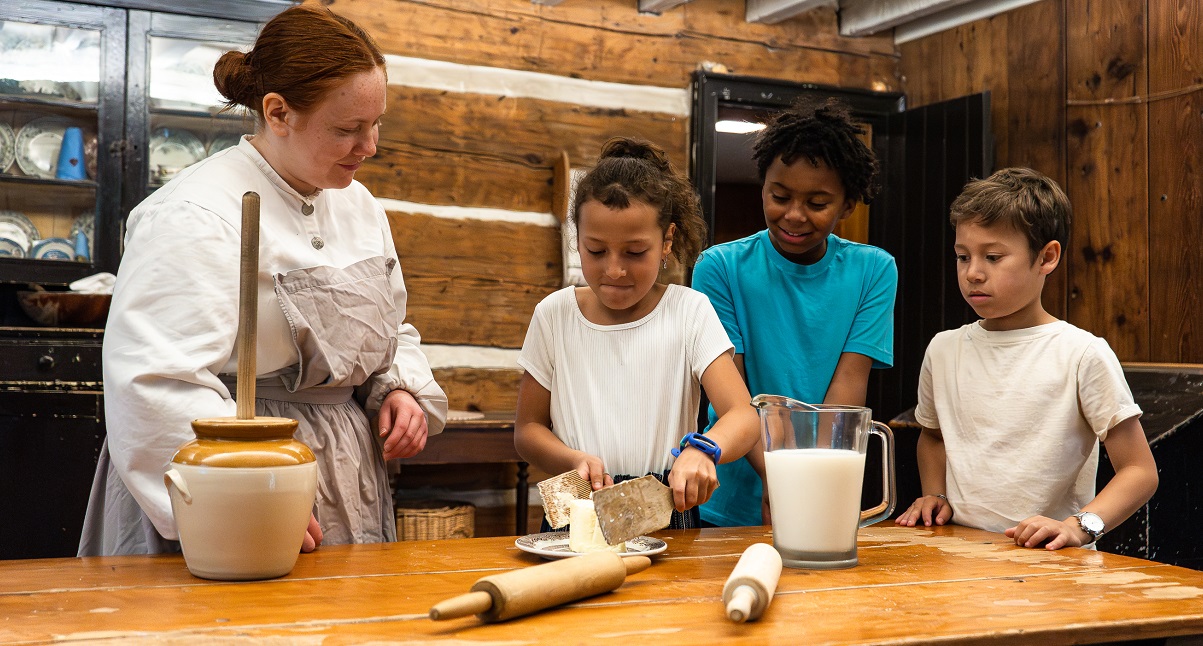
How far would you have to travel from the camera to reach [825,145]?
2.01m

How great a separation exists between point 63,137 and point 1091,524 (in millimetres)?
3683

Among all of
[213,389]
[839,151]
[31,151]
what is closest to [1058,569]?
[839,151]

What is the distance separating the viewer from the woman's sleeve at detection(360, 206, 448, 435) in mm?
1684

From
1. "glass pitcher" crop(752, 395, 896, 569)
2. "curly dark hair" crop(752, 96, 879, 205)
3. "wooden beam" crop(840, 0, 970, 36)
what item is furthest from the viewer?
"wooden beam" crop(840, 0, 970, 36)

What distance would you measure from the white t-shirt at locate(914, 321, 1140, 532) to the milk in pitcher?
1.77 feet

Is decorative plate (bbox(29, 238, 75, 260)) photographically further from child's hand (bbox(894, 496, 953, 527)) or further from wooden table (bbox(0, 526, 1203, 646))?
child's hand (bbox(894, 496, 953, 527))

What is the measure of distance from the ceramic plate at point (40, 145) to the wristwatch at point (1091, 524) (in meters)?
3.64

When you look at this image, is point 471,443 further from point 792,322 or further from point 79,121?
point 792,322

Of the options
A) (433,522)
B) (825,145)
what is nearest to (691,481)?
(825,145)

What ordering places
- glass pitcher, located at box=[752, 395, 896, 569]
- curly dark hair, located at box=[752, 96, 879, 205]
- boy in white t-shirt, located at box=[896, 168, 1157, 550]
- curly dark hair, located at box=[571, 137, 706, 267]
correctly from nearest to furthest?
glass pitcher, located at box=[752, 395, 896, 569] → boy in white t-shirt, located at box=[896, 168, 1157, 550] → curly dark hair, located at box=[571, 137, 706, 267] → curly dark hair, located at box=[752, 96, 879, 205]

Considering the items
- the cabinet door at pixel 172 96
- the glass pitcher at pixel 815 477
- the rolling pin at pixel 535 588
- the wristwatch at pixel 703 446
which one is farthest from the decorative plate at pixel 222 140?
the rolling pin at pixel 535 588

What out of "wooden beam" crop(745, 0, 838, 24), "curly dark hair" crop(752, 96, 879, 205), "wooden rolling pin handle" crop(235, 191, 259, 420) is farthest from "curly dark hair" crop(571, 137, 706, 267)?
"wooden beam" crop(745, 0, 838, 24)

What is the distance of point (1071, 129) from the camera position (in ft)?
14.6

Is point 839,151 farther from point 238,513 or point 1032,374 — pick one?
point 238,513
